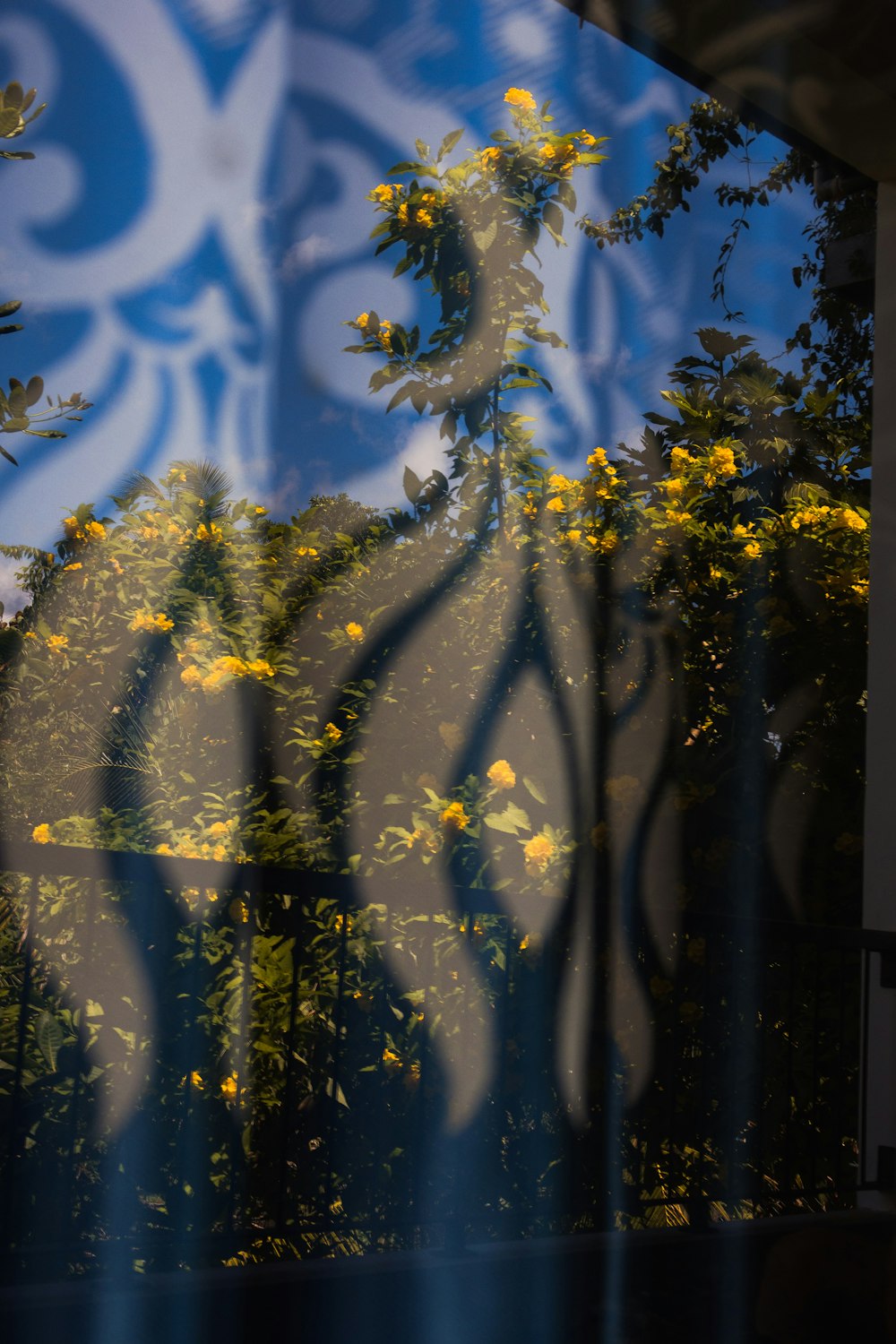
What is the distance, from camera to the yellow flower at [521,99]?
299cm

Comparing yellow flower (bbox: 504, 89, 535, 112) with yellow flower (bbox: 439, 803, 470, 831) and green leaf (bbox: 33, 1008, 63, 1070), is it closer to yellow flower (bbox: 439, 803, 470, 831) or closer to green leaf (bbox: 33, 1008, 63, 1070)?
yellow flower (bbox: 439, 803, 470, 831)

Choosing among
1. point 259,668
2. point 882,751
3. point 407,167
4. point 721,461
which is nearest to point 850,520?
point 721,461

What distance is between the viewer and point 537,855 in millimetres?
2523

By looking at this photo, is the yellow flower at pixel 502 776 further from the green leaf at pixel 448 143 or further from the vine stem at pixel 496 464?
the green leaf at pixel 448 143

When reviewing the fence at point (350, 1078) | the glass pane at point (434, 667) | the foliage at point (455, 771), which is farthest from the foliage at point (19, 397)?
the foliage at point (455, 771)

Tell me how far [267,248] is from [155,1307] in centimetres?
223

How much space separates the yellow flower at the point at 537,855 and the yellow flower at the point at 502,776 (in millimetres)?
146

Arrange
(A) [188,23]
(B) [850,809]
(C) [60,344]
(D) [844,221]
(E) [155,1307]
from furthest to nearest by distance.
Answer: (D) [844,221] → (B) [850,809] → (A) [188,23] → (C) [60,344] → (E) [155,1307]

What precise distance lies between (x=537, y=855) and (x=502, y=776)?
20 centimetres

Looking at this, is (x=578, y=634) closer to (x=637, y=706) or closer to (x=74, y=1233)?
(x=637, y=706)

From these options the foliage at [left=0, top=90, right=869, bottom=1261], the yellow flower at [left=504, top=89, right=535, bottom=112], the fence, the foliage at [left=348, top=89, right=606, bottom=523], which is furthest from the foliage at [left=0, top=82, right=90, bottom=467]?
the yellow flower at [left=504, top=89, right=535, bottom=112]

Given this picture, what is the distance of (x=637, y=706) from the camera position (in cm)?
278

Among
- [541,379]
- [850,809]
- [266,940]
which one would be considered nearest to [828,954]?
[850,809]

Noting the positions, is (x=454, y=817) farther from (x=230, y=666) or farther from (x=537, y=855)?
(x=230, y=666)
